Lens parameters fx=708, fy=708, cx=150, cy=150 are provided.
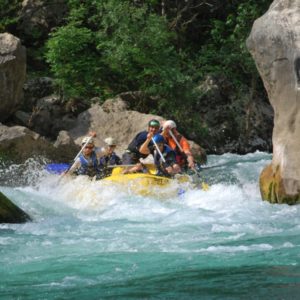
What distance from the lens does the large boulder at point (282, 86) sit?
8.55m

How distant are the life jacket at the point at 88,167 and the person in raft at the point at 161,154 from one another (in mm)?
817

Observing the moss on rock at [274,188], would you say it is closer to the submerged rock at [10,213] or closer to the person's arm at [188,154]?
the person's arm at [188,154]

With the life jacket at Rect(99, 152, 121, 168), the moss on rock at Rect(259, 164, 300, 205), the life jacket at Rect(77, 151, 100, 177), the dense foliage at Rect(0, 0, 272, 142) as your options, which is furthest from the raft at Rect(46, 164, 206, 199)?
the dense foliage at Rect(0, 0, 272, 142)

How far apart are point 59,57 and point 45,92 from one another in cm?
98

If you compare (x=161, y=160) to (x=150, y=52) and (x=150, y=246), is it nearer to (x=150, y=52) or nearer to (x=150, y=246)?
(x=150, y=246)

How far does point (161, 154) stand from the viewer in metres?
10.6

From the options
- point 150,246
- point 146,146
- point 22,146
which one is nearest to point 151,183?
point 146,146

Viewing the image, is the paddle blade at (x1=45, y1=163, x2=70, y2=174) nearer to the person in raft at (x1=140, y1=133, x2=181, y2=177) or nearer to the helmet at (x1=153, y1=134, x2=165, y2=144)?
the person in raft at (x1=140, y1=133, x2=181, y2=177)

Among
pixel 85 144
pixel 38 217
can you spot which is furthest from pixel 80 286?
pixel 85 144

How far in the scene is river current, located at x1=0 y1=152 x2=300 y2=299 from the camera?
15.3 feet

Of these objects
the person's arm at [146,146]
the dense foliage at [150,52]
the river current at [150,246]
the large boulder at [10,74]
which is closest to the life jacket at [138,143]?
the person's arm at [146,146]

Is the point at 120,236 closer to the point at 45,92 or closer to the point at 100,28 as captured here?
the point at 45,92

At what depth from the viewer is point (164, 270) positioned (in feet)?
17.1

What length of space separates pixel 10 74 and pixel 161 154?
20.1 feet
